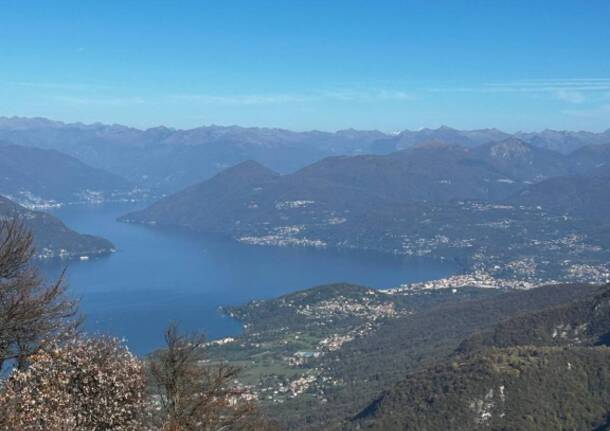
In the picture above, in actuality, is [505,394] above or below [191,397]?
below

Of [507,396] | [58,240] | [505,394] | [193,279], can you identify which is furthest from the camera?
[58,240]

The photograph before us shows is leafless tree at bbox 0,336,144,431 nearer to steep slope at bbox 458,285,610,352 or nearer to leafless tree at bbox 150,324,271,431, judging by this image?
leafless tree at bbox 150,324,271,431

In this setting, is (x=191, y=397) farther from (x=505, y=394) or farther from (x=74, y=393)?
(x=505, y=394)

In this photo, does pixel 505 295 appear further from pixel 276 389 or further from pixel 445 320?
pixel 276 389

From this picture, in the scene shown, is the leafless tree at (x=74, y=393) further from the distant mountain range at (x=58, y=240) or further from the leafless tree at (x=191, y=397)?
the distant mountain range at (x=58, y=240)

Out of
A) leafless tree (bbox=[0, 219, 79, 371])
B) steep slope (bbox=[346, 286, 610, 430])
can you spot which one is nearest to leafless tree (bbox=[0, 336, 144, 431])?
leafless tree (bbox=[0, 219, 79, 371])

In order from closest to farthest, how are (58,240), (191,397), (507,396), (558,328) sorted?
(191,397)
(507,396)
(558,328)
(58,240)

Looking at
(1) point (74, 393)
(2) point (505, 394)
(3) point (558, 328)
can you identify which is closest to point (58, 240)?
(3) point (558, 328)
